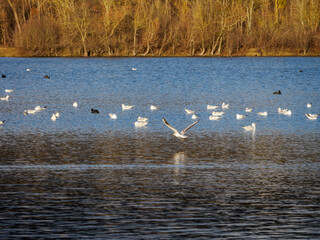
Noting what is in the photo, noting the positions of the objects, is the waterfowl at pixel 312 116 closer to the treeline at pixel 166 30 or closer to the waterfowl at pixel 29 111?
the waterfowl at pixel 29 111

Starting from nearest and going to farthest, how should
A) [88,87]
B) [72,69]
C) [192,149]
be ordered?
1. [192,149]
2. [88,87]
3. [72,69]

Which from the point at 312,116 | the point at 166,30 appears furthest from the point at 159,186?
the point at 166,30

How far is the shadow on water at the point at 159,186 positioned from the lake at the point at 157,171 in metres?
0.03

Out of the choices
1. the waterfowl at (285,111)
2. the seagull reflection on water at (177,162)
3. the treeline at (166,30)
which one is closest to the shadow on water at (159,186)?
the seagull reflection on water at (177,162)

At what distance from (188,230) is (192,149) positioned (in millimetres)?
9274

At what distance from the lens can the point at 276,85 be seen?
49.4m

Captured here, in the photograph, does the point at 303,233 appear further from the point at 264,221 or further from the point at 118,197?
the point at 118,197

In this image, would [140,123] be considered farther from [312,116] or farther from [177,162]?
[312,116]

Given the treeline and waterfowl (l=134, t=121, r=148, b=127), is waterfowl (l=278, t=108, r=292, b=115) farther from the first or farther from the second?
the treeline

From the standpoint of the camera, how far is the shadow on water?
12602 millimetres

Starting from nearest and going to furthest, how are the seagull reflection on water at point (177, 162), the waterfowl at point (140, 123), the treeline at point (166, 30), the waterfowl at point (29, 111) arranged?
the seagull reflection on water at point (177, 162) → the waterfowl at point (140, 123) → the waterfowl at point (29, 111) → the treeline at point (166, 30)

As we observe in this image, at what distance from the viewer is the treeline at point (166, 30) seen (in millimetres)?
89250

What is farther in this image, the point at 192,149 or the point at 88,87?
the point at 88,87

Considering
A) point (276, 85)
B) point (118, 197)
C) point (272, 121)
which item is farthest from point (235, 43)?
point (118, 197)
